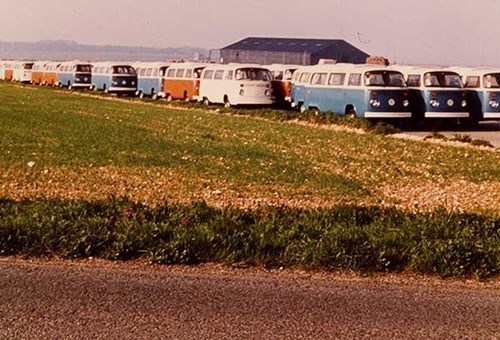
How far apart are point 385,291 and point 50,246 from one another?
3369mm

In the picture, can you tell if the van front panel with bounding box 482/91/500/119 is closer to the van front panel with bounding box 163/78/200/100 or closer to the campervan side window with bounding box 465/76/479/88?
the campervan side window with bounding box 465/76/479/88

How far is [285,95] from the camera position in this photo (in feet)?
123

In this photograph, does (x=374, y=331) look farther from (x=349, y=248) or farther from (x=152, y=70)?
(x=152, y=70)

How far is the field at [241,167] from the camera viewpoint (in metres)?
10.9

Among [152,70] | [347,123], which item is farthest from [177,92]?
[347,123]

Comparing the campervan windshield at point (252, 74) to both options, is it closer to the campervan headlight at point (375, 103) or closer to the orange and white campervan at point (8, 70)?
the campervan headlight at point (375, 103)

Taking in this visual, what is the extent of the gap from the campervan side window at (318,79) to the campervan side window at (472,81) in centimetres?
563

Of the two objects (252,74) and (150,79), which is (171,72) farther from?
(252,74)

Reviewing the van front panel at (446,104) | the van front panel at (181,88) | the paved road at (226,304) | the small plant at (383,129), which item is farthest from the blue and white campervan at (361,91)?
the paved road at (226,304)

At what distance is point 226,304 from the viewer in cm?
570

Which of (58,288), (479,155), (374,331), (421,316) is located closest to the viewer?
(374,331)

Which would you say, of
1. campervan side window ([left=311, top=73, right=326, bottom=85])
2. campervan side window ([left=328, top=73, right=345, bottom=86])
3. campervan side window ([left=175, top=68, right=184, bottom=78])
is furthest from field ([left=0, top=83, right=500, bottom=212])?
campervan side window ([left=175, top=68, right=184, bottom=78])

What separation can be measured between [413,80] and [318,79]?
408cm

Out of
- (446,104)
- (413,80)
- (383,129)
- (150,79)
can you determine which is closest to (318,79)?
(413,80)
